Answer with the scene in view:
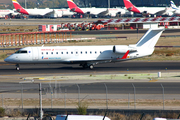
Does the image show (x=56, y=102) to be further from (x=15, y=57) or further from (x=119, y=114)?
(x=15, y=57)

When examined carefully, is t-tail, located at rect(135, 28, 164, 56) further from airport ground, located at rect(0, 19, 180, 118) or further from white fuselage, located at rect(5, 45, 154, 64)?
airport ground, located at rect(0, 19, 180, 118)

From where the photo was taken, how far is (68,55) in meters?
36.2

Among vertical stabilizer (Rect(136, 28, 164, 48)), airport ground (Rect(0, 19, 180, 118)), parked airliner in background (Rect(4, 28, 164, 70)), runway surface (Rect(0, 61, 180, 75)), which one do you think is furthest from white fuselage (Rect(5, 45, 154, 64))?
airport ground (Rect(0, 19, 180, 118))

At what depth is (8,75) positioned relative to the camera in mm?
33781

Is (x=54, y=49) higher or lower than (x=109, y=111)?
higher

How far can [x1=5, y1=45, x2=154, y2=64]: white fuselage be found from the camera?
1414 inches

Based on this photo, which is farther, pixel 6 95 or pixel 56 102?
pixel 6 95

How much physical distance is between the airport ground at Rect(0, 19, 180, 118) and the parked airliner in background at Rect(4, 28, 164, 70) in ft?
4.77

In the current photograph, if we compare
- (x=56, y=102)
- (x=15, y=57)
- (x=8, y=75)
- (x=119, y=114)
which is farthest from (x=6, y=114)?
(x=15, y=57)

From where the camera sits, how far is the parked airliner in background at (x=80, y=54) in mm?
35906

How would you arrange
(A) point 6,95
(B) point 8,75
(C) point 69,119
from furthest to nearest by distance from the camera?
(B) point 8,75 < (A) point 6,95 < (C) point 69,119

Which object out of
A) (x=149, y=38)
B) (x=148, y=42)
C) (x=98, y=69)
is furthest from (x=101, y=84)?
(x=149, y=38)

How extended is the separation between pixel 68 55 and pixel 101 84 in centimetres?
935

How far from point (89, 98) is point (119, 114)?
528 cm
